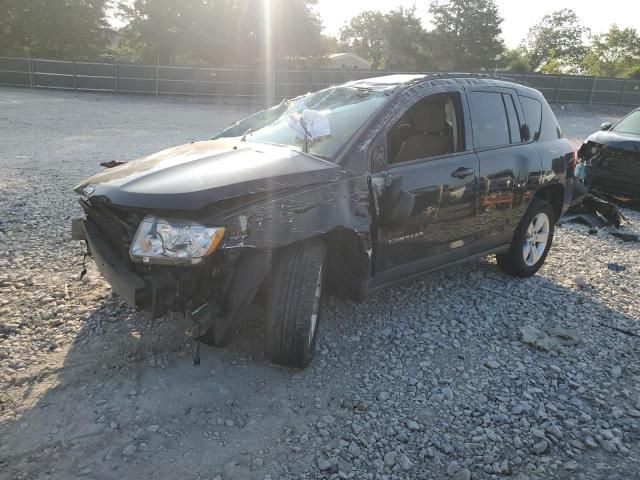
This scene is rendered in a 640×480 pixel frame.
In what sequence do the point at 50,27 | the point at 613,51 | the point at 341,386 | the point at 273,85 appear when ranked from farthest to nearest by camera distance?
the point at 613,51 → the point at 50,27 → the point at 273,85 → the point at 341,386

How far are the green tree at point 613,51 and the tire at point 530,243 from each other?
6384cm

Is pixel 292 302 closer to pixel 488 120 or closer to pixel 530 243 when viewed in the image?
pixel 488 120

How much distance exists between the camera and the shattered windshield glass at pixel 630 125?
8727 mm

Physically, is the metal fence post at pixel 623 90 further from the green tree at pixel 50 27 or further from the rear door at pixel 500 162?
the green tree at pixel 50 27

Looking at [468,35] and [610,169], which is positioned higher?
[468,35]

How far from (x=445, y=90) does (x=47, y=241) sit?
4.00 m

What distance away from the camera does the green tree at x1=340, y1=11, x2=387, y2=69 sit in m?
69.4

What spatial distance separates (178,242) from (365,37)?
3445 inches

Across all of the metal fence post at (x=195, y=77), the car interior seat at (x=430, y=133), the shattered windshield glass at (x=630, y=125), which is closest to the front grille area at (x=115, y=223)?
the car interior seat at (x=430, y=133)

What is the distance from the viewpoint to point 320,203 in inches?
122

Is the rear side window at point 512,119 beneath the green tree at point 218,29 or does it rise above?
beneath

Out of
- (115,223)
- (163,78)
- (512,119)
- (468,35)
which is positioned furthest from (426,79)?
(468,35)

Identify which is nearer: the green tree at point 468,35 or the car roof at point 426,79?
the car roof at point 426,79

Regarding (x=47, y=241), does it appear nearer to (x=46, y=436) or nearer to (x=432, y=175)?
(x=46, y=436)
